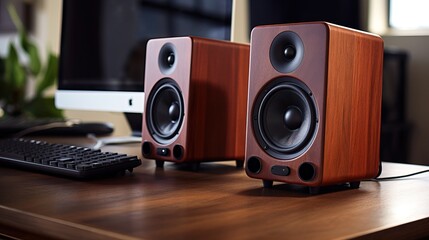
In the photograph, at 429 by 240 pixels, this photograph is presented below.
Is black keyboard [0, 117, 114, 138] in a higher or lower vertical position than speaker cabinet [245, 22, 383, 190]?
lower

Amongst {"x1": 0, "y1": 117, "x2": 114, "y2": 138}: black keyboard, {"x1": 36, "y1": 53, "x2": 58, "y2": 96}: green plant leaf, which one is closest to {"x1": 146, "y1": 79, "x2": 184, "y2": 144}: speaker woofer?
{"x1": 0, "y1": 117, "x2": 114, "y2": 138}: black keyboard

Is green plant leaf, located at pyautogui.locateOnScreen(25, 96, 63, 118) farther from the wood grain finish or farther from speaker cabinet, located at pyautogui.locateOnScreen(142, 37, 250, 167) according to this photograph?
the wood grain finish

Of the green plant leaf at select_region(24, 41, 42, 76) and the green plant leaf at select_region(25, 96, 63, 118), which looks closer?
the green plant leaf at select_region(25, 96, 63, 118)

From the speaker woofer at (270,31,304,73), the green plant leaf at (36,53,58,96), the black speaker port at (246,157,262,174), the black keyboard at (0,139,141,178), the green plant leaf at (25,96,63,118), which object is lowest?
the black keyboard at (0,139,141,178)

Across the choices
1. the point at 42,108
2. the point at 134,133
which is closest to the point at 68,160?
the point at 134,133

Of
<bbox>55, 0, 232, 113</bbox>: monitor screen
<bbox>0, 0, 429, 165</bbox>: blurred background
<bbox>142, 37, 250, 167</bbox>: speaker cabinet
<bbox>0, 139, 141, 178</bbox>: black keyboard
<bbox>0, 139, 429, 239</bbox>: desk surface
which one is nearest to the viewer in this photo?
<bbox>0, 139, 429, 239</bbox>: desk surface

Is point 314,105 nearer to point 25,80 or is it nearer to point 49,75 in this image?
point 49,75

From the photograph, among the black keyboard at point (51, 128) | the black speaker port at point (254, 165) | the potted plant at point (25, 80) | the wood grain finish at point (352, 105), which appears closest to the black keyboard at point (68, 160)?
the black speaker port at point (254, 165)

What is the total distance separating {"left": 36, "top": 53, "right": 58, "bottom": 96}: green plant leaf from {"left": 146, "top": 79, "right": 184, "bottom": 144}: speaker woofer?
181 cm

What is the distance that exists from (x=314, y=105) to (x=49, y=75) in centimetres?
219

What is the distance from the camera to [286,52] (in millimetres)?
800

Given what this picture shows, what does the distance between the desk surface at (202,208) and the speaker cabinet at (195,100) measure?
9 centimetres

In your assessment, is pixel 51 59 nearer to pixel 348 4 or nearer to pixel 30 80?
pixel 30 80

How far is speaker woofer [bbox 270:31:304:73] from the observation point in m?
0.78
